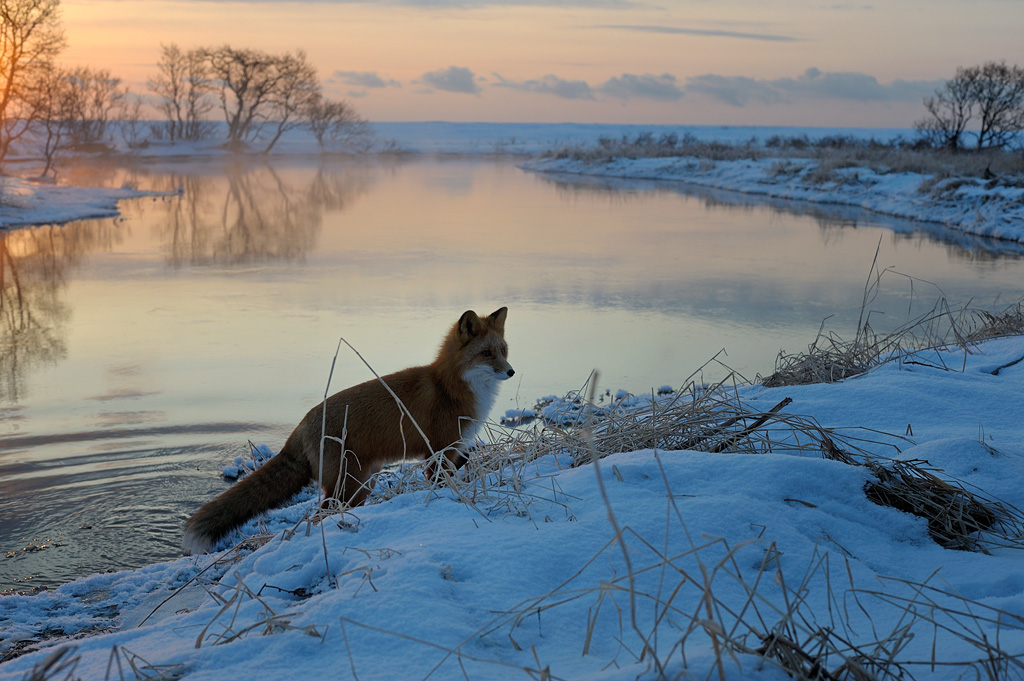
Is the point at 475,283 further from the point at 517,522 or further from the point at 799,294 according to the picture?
the point at 517,522

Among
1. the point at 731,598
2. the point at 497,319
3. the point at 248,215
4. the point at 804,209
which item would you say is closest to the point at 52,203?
the point at 248,215

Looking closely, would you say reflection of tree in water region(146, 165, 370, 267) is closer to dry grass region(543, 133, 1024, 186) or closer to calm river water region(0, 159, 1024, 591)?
calm river water region(0, 159, 1024, 591)

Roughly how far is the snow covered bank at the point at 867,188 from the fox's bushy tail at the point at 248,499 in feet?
58.1

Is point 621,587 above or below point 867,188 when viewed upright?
below

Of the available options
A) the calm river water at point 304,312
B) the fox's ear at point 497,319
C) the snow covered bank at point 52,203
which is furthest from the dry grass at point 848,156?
the snow covered bank at point 52,203

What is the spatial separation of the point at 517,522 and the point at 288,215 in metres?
18.8

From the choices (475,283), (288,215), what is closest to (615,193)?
(288,215)

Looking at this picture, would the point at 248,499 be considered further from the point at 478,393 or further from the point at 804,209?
the point at 804,209

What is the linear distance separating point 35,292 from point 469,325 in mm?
8962

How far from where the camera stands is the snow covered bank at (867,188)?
60.1 ft

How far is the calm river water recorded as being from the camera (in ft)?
16.7

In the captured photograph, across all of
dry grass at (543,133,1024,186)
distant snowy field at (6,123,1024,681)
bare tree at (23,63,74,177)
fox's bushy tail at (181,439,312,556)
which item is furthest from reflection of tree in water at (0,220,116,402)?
dry grass at (543,133,1024,186)

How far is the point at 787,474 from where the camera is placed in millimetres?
2576

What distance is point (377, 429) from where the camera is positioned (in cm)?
417
